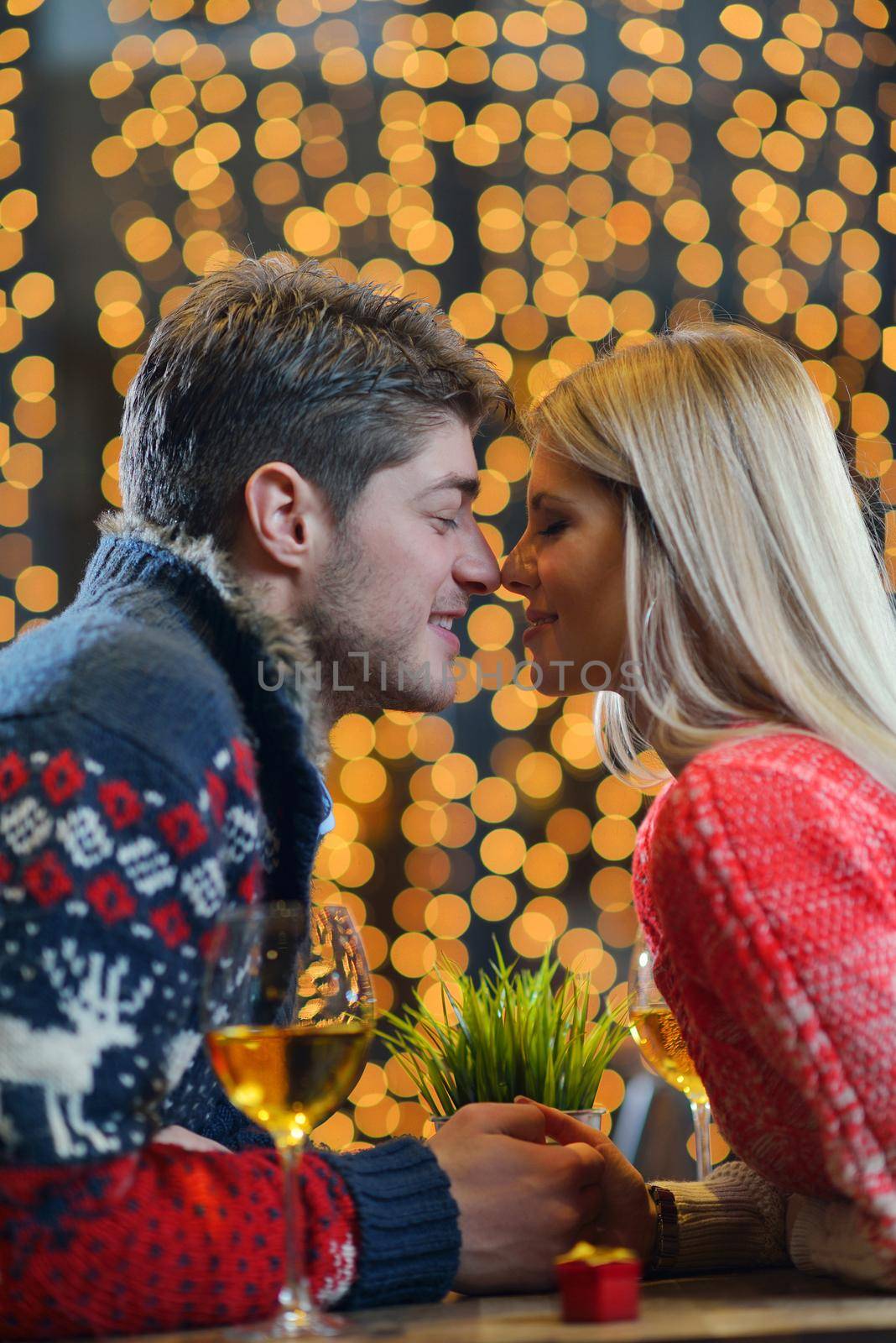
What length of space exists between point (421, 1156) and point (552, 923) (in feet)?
4.90

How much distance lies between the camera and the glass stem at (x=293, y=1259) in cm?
70

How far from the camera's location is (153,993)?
778 millimetres

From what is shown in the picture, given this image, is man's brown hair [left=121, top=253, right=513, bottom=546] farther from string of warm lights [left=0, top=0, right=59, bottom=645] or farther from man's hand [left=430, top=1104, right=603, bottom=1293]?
string of warm lights [left=0, top=0, right=59, bottom=645]

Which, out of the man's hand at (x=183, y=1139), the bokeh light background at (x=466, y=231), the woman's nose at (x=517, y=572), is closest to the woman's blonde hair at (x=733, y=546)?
the woman's nose at (x=517, y=572)

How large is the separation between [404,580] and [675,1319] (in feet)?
2.64

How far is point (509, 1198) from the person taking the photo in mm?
896

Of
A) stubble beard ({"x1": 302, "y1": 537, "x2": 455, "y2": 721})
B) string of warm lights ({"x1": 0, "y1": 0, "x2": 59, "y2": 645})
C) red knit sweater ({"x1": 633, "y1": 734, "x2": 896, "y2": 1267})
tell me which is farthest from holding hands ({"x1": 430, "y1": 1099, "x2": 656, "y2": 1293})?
string of warm lights ({"x1": 0, "y1": 0, "x2": 59, "y2": 645})

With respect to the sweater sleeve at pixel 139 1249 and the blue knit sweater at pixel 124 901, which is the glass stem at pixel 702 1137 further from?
the sweater sleeve at pixel 139 1249

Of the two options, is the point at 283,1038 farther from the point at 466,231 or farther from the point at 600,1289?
the point at 466,231

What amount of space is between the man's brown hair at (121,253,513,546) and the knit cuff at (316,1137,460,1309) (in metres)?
0.64

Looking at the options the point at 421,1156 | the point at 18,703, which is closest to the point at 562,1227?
the point at 421,1156

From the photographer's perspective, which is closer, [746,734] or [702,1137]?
[746,734]

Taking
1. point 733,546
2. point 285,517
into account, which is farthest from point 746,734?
point 285,517

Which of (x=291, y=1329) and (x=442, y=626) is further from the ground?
(x=442, y=626)
